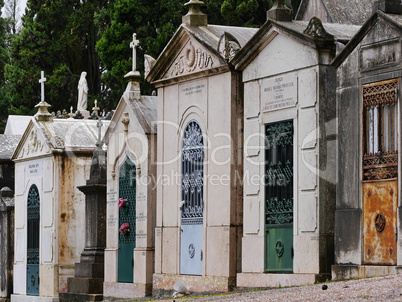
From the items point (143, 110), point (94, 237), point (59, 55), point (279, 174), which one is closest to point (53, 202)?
point (94, 237)

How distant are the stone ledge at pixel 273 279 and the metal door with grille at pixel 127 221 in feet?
12.5

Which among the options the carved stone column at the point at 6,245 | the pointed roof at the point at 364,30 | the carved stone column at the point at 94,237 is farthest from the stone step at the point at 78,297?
the pointed roof at the point at 364,30

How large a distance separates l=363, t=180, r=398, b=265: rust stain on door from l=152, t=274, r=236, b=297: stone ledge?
3.27m

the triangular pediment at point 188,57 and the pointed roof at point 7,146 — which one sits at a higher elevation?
the triangular pediment at point 188,57

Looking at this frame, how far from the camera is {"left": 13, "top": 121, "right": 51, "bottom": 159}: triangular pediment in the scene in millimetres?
22328

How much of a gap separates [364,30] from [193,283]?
214 inches

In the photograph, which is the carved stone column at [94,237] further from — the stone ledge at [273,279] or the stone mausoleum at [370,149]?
the stone mausoleum at [370,149]

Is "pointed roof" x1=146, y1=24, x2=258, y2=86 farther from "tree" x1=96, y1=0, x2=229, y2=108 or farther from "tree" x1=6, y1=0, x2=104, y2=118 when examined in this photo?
"tree" x1=6, y1=0, x2=104, y2=118

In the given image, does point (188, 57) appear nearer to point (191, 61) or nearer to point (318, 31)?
point (191, 61)

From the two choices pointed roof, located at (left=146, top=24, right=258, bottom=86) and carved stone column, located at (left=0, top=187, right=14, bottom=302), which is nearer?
pointed roof, located at (left=146, top=24, right=258, bottom=86)

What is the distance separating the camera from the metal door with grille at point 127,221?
1917 centimetres

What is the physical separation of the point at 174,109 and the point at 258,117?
2.60 meters

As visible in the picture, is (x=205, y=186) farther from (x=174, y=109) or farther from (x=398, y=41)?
(x=398, y=41)

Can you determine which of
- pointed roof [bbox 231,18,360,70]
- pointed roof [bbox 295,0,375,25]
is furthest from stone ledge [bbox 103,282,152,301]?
pointed roof [bbox 295,0,375,25]
